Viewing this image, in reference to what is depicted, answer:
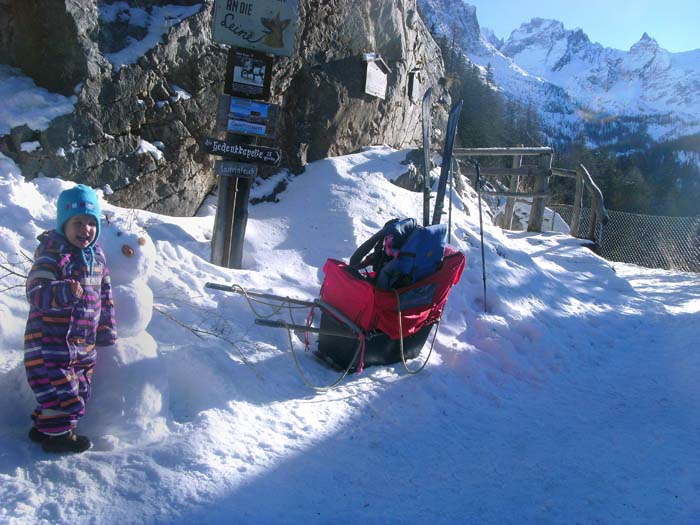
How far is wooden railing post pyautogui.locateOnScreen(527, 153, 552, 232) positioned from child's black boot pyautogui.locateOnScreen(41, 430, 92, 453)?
10.2 m

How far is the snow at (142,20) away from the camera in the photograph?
6.79 metres

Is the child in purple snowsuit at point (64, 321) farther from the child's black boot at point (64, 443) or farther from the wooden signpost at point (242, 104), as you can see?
the wooden signpost at point (242, 104)

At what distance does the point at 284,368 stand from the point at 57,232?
6.50ft

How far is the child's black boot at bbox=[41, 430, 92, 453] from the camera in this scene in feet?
8.48

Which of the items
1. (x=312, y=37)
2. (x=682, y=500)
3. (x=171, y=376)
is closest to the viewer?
(x=682, y=500)

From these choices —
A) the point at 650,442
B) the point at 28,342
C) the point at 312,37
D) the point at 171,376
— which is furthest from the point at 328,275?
the point at 312,37

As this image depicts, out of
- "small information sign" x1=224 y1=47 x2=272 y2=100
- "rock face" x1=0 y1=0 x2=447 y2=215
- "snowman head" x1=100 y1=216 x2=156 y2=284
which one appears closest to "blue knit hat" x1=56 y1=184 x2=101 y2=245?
"snowman head" x1=100 y1=216 x2=156 y2=284

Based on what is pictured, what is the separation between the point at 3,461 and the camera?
8.20ft

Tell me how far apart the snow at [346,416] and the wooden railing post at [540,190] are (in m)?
4.81

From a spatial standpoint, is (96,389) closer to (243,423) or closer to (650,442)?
(243,423)

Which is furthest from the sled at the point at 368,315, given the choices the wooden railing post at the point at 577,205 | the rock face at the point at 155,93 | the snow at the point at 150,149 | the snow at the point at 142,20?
the wooden railing post at the point at 577,205

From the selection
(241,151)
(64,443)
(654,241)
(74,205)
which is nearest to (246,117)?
(241,151)

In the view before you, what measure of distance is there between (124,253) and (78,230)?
1.11 ft

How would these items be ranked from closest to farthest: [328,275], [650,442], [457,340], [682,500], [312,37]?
[682,500] → [650,442] → [328,275] → [457,340] → [312,37]
